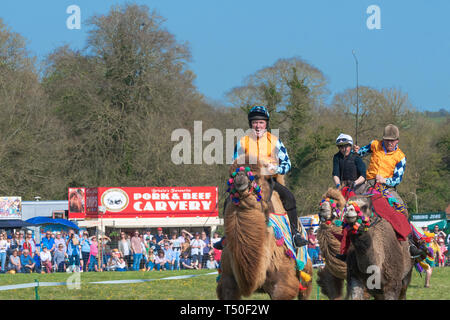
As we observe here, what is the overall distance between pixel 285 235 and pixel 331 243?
2663 mm

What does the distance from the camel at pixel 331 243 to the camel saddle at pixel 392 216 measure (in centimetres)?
122

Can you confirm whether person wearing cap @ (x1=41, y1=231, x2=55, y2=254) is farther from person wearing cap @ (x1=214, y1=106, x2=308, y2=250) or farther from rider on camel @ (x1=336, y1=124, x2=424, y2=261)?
person wearing cap @ (x1=214, y1=106, x2=308, y2=250)

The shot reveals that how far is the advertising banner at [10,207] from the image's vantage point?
33750 millimetres

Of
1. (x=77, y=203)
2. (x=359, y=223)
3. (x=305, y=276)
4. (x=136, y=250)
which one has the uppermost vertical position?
(x=359, y=223)

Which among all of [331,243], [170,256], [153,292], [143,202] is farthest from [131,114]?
[331,243]

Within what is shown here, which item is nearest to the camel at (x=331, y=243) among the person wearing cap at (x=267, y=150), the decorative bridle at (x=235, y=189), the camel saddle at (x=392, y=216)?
the camel saddle at (x=392, y=216)

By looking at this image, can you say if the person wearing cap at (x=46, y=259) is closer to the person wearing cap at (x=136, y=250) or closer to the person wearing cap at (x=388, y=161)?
the person wearing cap at (x=136, y=250)

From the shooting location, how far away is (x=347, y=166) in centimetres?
1164

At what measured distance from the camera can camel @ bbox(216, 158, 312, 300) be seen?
7684 millimetres

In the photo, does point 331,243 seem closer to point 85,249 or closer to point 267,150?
point 267,150

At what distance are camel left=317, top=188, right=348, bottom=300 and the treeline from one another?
31545 millimetres

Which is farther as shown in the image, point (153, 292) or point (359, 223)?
point (153, 292)

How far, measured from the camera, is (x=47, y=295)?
44.9 feet
